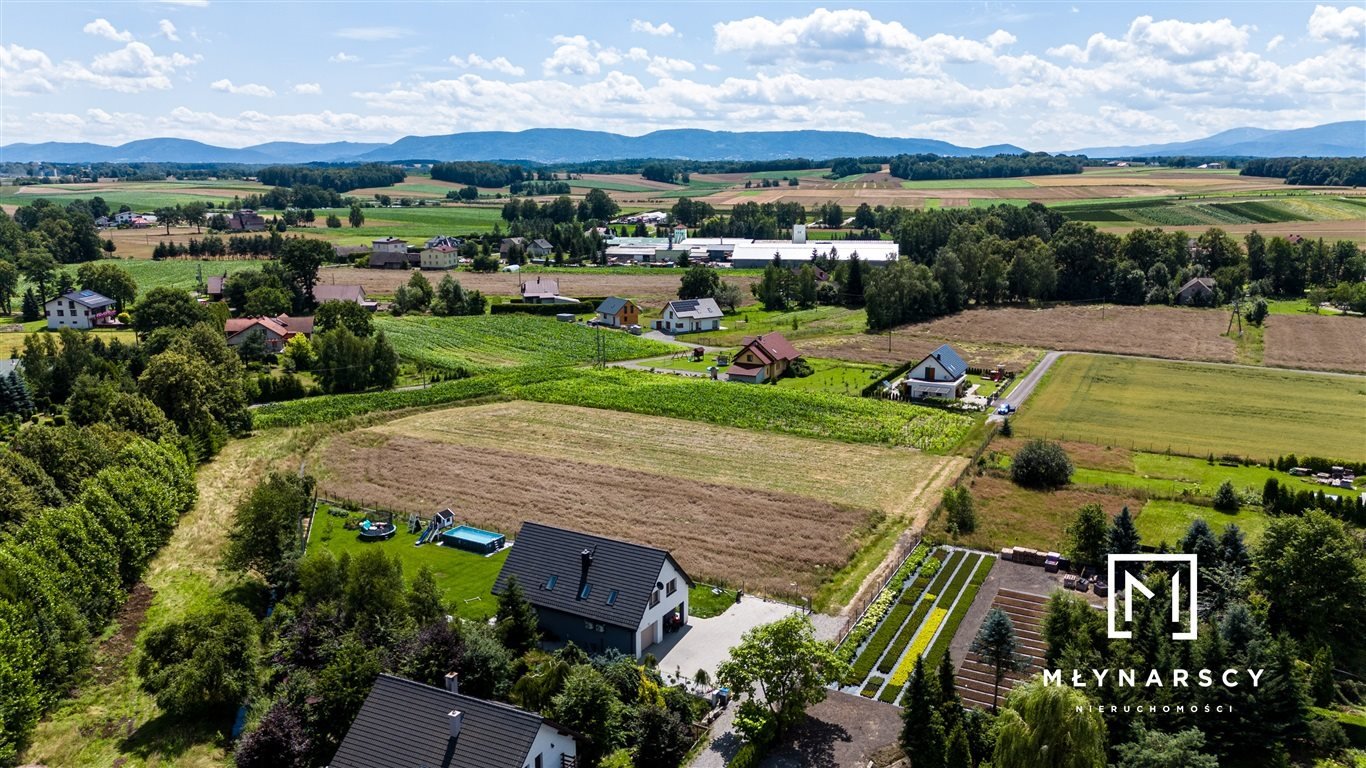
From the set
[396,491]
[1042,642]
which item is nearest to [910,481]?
[1042,642]

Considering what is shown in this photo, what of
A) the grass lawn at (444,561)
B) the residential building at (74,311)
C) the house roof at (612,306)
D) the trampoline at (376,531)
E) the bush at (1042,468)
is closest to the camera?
the grass lawn at (444,561)

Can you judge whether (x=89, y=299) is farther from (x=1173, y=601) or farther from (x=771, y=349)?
(x=1173, y=601)

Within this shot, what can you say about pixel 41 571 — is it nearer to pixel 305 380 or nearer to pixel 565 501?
pixel 565 501

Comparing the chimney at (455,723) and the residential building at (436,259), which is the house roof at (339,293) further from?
the chimney at (455,723)

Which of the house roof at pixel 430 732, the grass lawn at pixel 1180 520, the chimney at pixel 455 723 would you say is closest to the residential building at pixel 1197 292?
the grass lawn at pixel 1180 520

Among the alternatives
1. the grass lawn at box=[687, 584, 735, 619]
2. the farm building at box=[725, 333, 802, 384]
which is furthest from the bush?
the farm building at box=[725, 333, 802, 384]

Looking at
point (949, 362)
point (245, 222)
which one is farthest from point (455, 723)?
point (245, 222)
